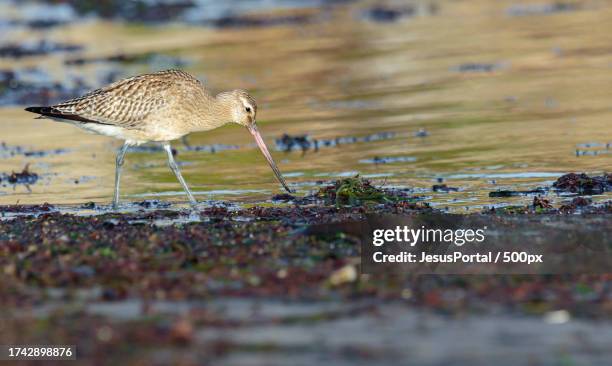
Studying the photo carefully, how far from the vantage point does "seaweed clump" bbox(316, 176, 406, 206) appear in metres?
10.4

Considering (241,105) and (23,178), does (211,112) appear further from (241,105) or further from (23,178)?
(23,178)

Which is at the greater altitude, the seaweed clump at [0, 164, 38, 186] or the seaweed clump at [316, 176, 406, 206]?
the seaweed clump at [0, 164, 38, 186]

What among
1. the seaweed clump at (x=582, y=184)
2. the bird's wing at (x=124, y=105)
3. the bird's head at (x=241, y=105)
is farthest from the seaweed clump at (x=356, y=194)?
the bird's wing at (x=124, y=105)

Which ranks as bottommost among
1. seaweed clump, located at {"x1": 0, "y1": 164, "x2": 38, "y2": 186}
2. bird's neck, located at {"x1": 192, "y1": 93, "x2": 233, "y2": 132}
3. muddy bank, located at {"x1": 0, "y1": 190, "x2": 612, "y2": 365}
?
muddy bank, located at {"x1": 0, "y1": 190, "x2": 612, "y2": 365}

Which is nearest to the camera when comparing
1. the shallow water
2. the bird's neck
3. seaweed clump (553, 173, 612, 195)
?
seaweed clump (553, 173, 612, 195)

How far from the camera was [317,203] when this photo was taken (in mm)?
10688

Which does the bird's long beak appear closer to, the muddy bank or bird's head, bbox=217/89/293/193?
bird's head, bbox=217/89/293/193

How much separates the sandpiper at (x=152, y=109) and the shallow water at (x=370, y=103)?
2.19ft

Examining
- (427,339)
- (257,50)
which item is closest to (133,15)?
(257,50)

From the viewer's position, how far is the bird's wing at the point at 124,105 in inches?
460

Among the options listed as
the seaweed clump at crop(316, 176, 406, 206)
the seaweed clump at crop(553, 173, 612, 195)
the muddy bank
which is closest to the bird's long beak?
the seaweed clump at crop(316, 176, 406, 206)

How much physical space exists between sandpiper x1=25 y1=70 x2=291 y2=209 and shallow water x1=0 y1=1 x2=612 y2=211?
0.67 m

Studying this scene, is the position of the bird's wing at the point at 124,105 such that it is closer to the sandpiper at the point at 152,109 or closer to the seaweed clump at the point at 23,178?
the sandpiper at the point at 152,109

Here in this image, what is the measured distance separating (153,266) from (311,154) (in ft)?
19.8
